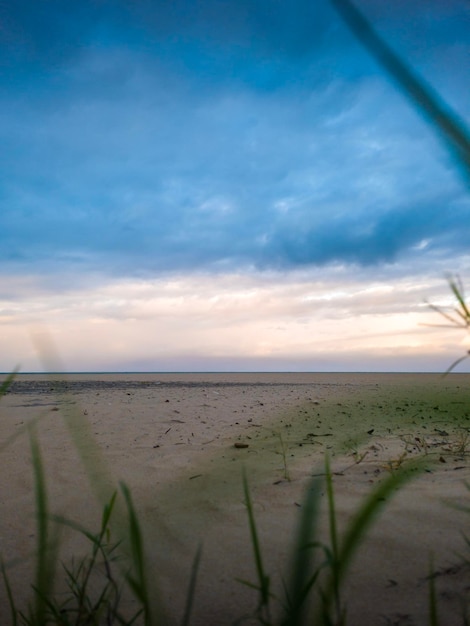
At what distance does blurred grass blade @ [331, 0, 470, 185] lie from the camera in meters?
0.40

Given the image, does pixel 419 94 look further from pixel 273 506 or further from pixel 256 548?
pixel 273 506

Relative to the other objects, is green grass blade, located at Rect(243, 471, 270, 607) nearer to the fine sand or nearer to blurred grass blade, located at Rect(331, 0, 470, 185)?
the fine sand

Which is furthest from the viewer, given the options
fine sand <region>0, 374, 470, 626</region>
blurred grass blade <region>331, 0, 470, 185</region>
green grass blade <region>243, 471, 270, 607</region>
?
fine sand <region>0, 374, 470, 626</region>

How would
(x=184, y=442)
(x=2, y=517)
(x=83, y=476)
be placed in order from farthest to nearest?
(x=184, y=442)
(x=83, y=476)
(x=2, y=517)

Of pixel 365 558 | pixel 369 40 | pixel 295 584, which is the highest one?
pixel 369 40

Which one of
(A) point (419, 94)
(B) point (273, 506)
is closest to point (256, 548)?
(A) point (419, 94)

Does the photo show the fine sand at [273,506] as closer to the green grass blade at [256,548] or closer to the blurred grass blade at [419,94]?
the green grass blade at [256,548]

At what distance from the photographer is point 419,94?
40 centimetres

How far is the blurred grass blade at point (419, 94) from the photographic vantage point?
0.40m

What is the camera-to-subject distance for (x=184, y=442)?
431cm

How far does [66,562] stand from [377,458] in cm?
203

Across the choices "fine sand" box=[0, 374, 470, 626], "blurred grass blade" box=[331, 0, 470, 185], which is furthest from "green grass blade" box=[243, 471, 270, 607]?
"blurred grass blade" box=[331, 0, 470, 185]

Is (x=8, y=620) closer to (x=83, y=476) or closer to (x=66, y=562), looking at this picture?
(x=66, y=562)

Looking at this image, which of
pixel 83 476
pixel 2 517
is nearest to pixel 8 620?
pixel 2 517
